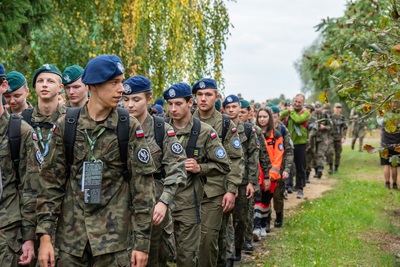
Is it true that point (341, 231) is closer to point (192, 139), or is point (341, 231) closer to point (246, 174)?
point (246, 174)

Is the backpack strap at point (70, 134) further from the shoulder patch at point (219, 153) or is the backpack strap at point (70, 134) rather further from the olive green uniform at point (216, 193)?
the olive green uniform at point (216, 193)

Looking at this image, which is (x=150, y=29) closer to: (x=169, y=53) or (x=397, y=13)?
(x=169, y=53)

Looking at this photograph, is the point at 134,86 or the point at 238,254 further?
the point at 238,254

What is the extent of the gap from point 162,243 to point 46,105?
1.67 m

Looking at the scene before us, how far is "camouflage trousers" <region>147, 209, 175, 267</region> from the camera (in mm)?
6562

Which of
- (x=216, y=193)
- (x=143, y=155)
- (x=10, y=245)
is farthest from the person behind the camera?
(x=216, y=193)

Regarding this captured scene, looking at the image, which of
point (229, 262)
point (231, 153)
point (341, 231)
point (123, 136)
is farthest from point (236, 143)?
point (341, 231)

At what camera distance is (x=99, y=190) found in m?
4.59

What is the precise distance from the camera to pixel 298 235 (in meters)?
11.9

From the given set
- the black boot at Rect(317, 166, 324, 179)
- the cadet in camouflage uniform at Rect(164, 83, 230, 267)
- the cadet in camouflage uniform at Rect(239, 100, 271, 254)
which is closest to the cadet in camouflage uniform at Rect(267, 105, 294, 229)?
the cadet in camouflage uniform at Rect(239, 100, 271, 254)

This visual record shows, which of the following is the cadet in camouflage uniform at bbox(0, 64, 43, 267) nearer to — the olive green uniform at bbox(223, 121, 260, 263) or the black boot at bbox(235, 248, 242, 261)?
the olive green uniform at bbox(223, 121, 260, 263)

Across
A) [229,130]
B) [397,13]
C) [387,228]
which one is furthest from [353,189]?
[397,13]

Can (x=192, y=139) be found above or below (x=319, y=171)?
above

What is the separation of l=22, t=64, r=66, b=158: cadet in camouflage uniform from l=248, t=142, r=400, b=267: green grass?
13.4 feet
